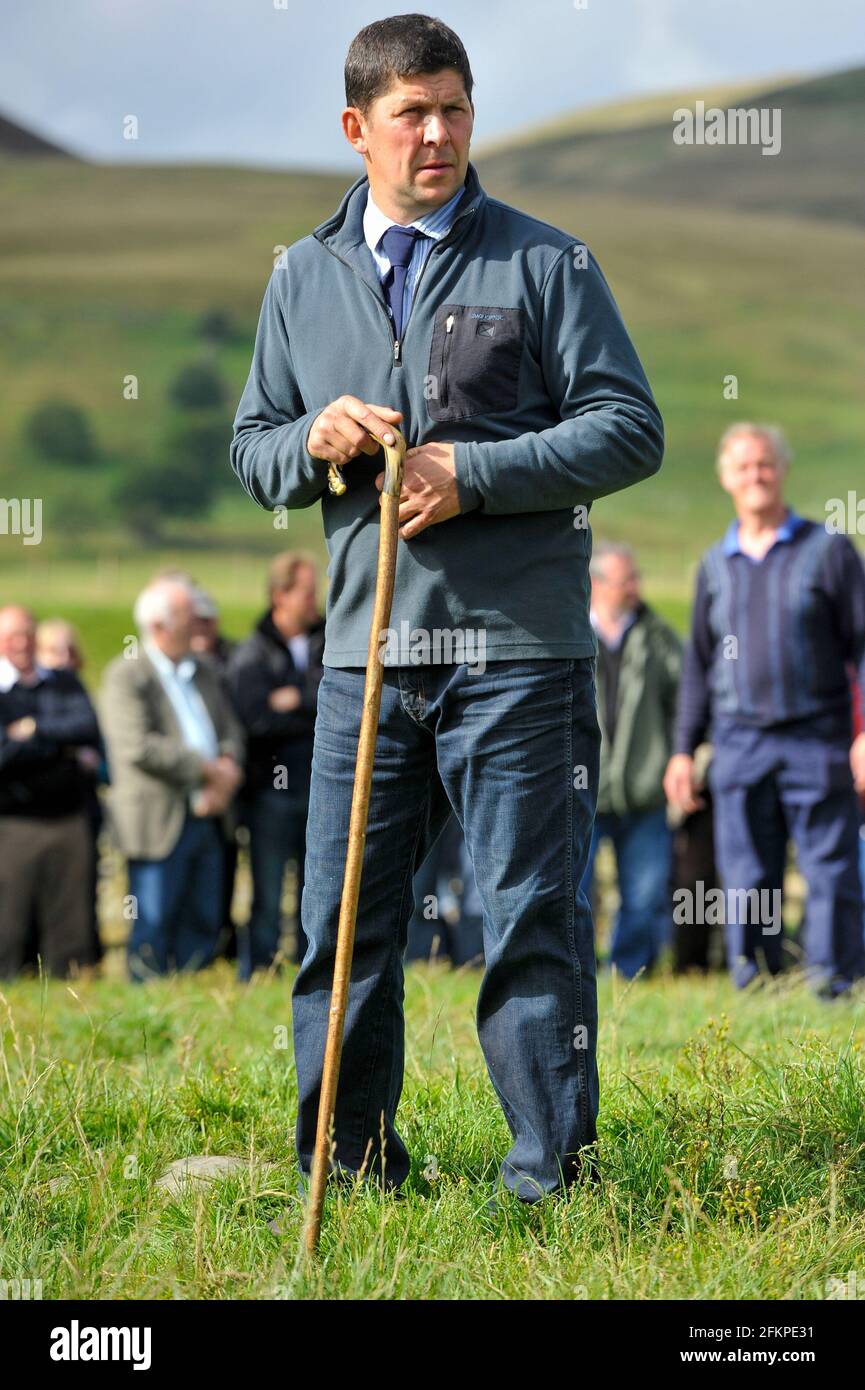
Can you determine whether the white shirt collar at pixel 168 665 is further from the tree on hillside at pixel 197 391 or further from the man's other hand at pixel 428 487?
the tree on hillside at pixel 197 391

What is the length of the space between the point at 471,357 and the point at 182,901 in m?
6.34

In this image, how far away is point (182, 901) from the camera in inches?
366

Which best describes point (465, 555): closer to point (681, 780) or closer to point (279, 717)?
point (681, 780)

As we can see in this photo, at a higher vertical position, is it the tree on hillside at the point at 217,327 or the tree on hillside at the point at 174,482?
the tree on hillside at the point at 217,327

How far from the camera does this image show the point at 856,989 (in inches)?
258

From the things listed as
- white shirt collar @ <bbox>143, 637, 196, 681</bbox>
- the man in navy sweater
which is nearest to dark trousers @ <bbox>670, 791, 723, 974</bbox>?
the man in navy sweater

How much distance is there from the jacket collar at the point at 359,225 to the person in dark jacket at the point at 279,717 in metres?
5.58

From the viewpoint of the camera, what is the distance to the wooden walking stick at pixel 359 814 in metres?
3.25

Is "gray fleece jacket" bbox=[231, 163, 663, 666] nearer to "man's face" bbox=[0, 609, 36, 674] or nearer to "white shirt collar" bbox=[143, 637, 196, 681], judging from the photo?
"man's face" bbox=[0, 609, 36, 674]

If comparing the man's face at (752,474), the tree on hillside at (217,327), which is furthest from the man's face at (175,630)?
the tree on hillside at (217,327)

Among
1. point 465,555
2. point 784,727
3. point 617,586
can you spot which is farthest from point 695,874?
point 465,555

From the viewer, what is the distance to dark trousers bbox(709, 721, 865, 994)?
7082 millimetres

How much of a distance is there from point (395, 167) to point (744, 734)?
168 inches

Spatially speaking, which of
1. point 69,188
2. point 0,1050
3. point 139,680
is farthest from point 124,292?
point 0,1050
